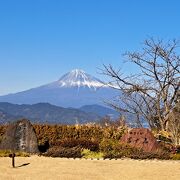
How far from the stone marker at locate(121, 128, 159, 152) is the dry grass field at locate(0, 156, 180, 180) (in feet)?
14.9

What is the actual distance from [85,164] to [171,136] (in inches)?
410

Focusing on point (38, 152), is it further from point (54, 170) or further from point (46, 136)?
point (54, 170)

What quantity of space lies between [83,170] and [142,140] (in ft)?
24.4

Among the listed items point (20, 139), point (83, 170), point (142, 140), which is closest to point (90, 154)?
point (142, 140)

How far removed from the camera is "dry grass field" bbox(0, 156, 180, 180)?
14562 millimetres

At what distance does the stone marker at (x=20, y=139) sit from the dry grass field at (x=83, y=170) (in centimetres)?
378

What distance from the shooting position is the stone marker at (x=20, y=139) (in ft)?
72.3

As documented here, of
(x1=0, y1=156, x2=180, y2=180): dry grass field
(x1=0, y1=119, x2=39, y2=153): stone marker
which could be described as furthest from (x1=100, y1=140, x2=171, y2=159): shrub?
(x1=0, y1=119, x2=39, y2=153): stone marker

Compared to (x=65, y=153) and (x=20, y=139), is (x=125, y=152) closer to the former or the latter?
(x=65, y=153)

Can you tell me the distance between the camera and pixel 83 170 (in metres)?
15.7

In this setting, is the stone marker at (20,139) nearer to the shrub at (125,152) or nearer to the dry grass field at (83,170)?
the shrub at (125,152)

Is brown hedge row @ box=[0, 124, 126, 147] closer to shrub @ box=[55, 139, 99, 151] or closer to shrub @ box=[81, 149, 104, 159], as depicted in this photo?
shrub @ box=[55, 139, 99, 151]

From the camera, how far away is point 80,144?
22.2 m

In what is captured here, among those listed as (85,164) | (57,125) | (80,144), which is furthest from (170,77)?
(85,164)
